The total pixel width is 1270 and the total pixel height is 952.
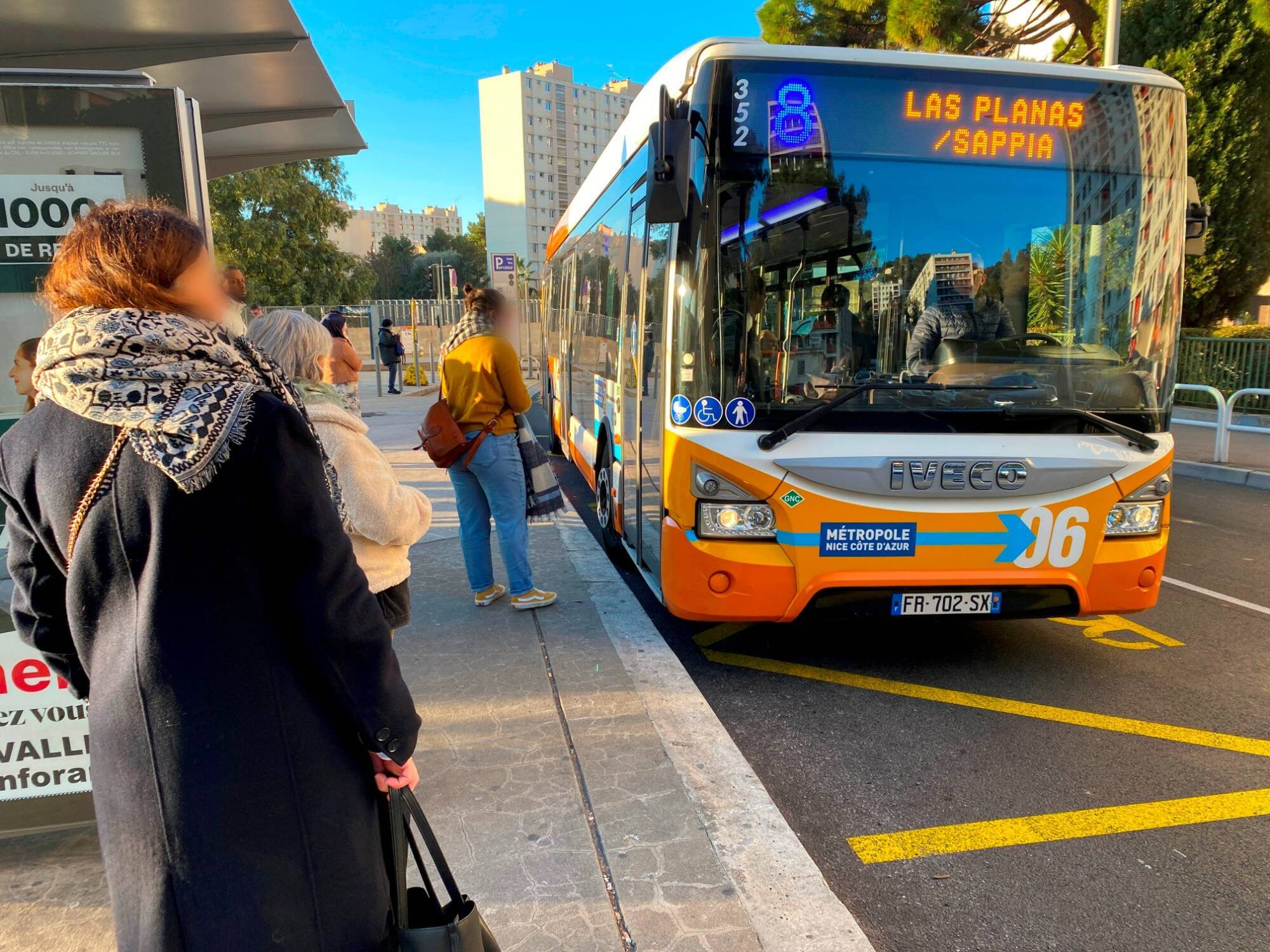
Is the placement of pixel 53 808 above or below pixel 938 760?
above

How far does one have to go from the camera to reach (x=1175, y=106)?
4.06 m

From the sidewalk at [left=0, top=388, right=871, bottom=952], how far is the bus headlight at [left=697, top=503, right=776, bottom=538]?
81cm

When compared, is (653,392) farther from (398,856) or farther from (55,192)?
(398,856)

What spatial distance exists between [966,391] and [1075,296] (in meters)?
0.77

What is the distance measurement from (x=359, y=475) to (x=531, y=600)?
2836 millimetres

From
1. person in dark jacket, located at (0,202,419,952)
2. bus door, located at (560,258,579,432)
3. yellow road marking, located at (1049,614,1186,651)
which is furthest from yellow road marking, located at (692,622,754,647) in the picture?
bus door, located at (560,258,579,432)

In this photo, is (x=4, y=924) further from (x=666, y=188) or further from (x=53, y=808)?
(x=666, y=188)

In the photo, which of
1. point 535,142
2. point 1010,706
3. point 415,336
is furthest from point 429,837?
point 535,142

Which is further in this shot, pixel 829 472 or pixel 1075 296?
pixel 1075 296

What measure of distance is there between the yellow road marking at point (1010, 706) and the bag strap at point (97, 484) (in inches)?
144

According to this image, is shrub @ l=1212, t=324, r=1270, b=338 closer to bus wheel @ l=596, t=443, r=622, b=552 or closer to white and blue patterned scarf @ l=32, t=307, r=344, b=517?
bus wheel @ l=596, t=443, r=622, b=552

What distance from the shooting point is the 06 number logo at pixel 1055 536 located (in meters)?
3.93

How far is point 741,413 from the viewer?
3.84 meters

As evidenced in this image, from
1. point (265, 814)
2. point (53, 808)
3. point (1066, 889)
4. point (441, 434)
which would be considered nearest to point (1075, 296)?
point (1066, 889)
